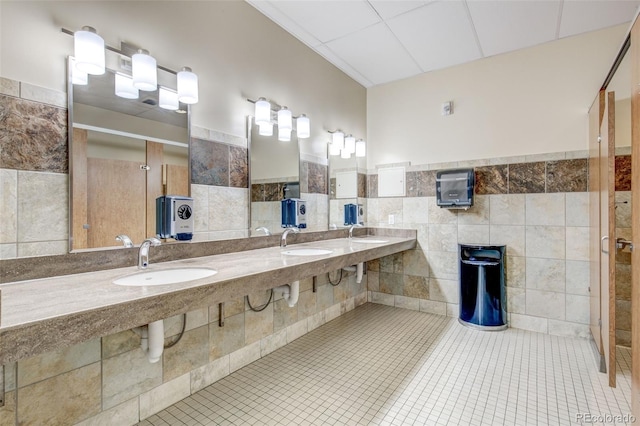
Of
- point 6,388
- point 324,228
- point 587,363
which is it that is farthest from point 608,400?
point 6,388

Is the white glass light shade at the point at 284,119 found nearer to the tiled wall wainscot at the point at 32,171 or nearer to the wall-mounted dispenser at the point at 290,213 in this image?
the wall-mounted dispenser at the point at 290,213

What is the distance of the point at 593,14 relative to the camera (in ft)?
8.35

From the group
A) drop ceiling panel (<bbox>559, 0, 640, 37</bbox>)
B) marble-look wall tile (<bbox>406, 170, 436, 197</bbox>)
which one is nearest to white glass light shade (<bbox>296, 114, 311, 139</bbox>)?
marble-look wall tile (<bbox>406, 170, 436, 197</bbox>)

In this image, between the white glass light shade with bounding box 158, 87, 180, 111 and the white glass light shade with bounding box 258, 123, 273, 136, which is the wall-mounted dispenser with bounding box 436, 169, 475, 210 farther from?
the white glass light shade with bounding box 158, 87, 180, 111

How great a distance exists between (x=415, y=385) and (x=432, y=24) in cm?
286

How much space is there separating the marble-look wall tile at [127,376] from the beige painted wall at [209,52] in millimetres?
1422

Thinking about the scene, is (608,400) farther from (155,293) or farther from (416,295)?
(155,293)

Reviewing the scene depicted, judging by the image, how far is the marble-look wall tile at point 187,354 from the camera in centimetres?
189

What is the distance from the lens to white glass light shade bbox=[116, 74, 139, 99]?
1.73 m

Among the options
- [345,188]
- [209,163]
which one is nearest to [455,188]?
[345,188]

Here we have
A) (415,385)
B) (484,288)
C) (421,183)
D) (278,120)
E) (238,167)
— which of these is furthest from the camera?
(421,183)

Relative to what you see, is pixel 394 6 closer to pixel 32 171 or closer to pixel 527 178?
pixel 527 178

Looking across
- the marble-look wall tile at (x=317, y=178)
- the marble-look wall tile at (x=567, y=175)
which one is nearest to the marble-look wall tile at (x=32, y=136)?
the marble-look wall tile at (x=317, y=178)

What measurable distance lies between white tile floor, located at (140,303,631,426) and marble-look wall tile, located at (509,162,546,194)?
1.35 metres
